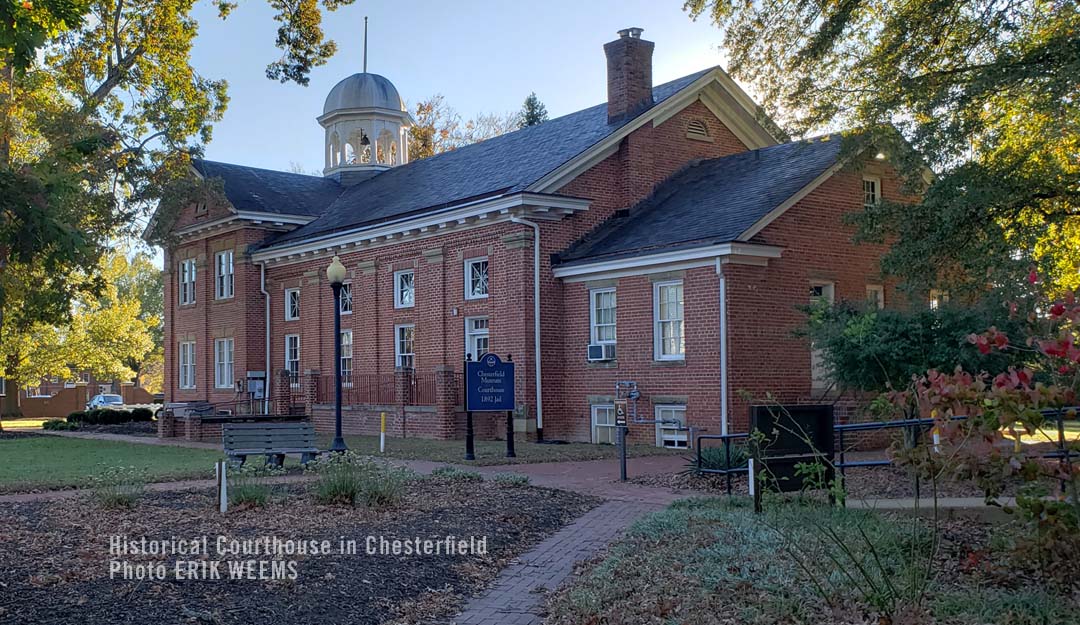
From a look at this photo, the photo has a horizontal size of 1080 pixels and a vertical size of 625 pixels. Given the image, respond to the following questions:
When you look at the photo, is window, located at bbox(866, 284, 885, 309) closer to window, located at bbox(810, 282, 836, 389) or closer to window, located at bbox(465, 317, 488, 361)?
window, located at bbox(810, 282, 836, 389)

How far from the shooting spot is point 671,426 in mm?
21422

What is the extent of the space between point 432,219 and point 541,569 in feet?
59.3

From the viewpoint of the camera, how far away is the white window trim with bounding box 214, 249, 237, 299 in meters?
34.8

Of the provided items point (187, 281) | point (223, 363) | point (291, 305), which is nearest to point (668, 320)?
point (291, 305)

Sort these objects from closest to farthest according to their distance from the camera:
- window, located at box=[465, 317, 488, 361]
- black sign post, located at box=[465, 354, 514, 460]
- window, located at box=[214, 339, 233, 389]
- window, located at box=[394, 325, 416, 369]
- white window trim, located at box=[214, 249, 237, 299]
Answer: black sign post, located at box=[465, 354, 514, 460] → window, located at box=[465, 317, 488, 361] → window, located at box=[394, 325, 416, 369] → white window trim, located at box=[214, 249, 237, 299] → window, located at box=[214, 339, 233, 389]

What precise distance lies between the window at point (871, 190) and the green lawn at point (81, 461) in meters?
14.6

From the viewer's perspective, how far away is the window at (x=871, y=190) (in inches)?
916

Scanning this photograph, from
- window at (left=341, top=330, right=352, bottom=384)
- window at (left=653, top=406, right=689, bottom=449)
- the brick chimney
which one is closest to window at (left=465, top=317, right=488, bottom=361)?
window at (left=341, top=330, right=352, bottom=384)

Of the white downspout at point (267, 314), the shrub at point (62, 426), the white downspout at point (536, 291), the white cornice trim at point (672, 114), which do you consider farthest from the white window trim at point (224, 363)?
the white cornice trim at point (672, 114)

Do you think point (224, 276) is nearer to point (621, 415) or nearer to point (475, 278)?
point (475, 278)

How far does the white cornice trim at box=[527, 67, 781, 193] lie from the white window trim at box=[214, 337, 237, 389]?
1504 centimetres

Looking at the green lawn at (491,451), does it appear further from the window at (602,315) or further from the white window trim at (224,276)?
the white window trim at (224,276)

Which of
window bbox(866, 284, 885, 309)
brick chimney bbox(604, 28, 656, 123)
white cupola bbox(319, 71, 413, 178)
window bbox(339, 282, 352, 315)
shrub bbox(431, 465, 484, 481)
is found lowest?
shrub bbox(431, 465, 484, 481)

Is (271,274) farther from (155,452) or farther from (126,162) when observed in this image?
(155,452)
